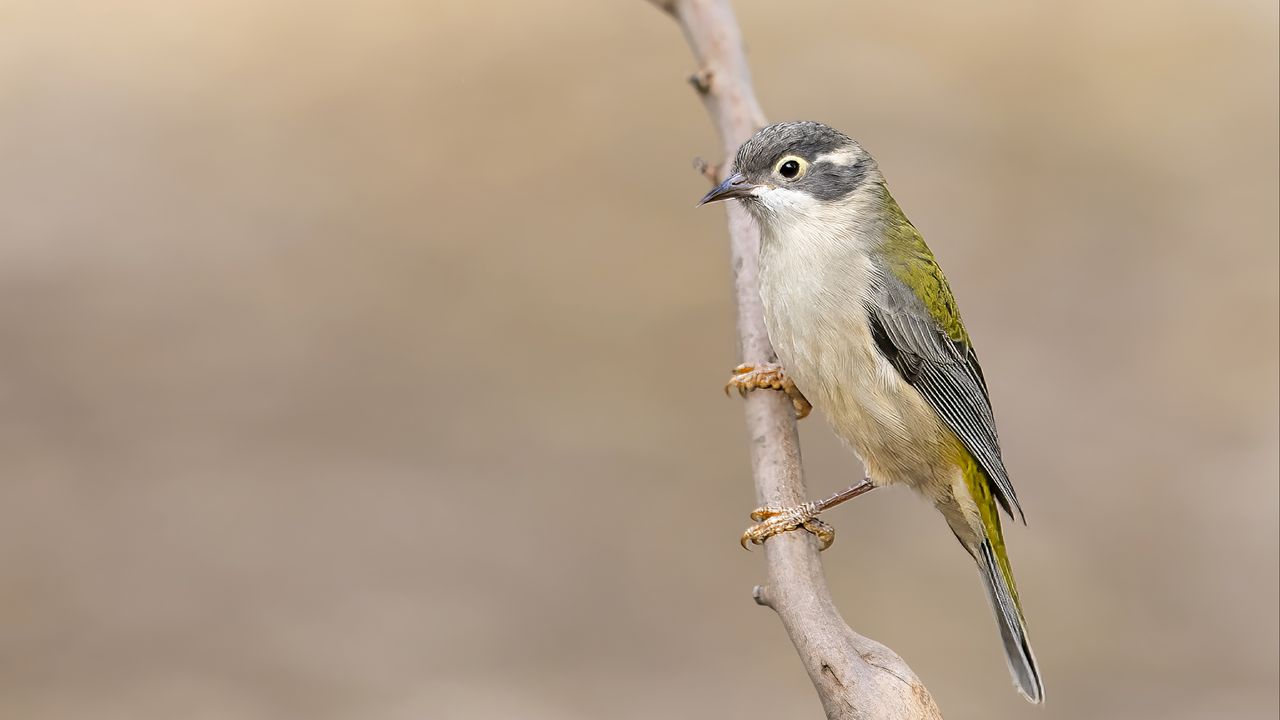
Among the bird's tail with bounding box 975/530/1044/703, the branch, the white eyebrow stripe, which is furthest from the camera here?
the white eyebrow stripe

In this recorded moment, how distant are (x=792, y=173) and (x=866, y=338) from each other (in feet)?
2.23

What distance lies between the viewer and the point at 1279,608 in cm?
870

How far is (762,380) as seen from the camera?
533 centimetres

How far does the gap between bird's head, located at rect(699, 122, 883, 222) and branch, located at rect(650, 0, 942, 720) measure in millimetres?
464

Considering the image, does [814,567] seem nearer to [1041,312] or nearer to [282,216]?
[1041,312]

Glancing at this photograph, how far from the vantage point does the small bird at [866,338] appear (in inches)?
199

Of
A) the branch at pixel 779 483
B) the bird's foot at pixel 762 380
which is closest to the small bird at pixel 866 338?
the bird's foot at pixel 762 380

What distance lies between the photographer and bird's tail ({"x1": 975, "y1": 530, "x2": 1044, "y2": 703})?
4992 millimetres

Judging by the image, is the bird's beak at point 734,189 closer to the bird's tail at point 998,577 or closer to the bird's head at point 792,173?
the bird's head at point 792,173

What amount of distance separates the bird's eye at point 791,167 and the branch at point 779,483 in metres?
0.54

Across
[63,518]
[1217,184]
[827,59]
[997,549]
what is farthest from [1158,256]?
[63,518]

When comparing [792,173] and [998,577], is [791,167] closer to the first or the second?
[792,173]

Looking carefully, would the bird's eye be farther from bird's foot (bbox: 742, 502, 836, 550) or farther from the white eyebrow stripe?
bird's foot (bbox: 742, 502, 836, 550)

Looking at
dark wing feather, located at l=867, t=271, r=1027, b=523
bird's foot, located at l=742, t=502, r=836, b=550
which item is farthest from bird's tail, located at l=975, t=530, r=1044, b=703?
bird's foot, located at l=742, t=502, r=836, b=550
